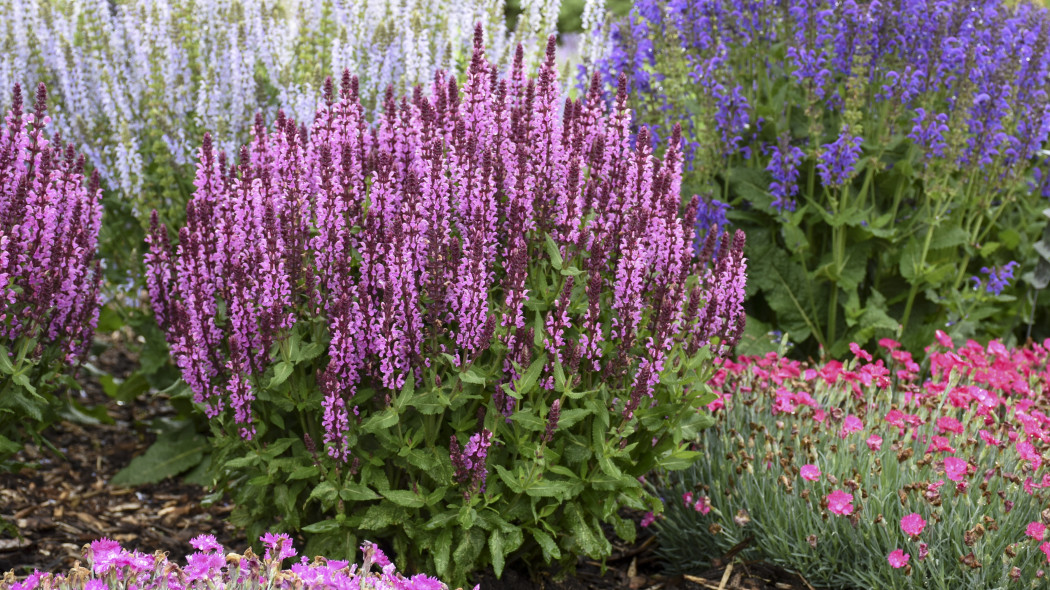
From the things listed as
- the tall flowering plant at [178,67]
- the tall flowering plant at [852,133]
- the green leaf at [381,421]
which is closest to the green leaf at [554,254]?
the green leaf at [381,421]

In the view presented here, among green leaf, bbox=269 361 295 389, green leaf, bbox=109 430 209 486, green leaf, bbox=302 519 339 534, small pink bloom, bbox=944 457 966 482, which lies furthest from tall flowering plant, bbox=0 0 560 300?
small pink bloom, bbox=944 457 966 482

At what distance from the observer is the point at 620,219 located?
10.5ft

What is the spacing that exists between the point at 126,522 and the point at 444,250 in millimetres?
2391

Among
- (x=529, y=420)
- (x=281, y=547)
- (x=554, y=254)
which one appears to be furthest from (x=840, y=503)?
(x=281, y=547)

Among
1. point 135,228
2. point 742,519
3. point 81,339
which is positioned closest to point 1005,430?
point 742,519

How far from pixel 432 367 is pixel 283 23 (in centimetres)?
329

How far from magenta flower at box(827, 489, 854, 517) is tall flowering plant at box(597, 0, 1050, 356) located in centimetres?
221

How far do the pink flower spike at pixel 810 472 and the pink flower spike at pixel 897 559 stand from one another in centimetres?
36

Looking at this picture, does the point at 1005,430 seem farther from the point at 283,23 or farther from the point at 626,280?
the point at 283,23

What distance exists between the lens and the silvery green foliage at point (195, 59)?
4.82 metres

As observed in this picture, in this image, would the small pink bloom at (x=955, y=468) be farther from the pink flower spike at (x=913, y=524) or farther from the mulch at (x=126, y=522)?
the mulch at (x=126, y=522)

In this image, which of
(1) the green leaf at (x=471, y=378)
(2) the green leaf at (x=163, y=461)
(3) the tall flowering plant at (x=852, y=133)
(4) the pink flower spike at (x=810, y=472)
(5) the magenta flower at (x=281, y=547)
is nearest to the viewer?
(5) the magenta flower at (x=281, y=547)

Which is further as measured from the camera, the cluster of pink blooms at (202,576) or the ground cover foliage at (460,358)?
the ground cover foliage at (460,358)

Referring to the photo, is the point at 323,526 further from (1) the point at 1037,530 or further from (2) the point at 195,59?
(2) the point at 195,59
